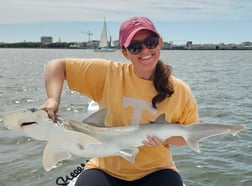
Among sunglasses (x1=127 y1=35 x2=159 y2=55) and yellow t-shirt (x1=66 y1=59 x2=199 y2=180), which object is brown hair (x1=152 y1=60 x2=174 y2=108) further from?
sunglasses (x1=127 y1=35 x2=159 y2=55)

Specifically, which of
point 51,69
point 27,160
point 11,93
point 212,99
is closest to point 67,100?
point 11,93

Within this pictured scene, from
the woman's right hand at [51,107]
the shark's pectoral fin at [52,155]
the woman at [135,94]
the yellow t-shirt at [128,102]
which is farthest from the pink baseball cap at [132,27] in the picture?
the shark's pectoral fin at [52,155]

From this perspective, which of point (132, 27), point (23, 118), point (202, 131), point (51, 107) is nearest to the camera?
Result: point (23, 118)

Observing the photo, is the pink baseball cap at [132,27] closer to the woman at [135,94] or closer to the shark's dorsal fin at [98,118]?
the woman at [135,94]

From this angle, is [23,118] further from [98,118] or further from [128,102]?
[128,102]

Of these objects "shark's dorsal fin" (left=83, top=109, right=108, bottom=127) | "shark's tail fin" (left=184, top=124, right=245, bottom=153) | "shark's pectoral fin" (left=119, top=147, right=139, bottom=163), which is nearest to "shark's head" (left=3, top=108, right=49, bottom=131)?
"shark's dorsal fin" (left=83, top=109, right=108, bottom=127)

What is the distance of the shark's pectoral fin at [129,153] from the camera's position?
129 inches

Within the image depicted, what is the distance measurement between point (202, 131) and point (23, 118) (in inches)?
51.2

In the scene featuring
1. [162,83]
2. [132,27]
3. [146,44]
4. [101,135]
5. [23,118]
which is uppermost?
[132,27]

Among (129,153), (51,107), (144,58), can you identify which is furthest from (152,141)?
(51,107)

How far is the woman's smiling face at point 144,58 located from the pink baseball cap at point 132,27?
31 mm

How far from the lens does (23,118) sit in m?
2.79

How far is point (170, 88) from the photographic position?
3537 mm

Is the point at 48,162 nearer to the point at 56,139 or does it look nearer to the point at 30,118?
the point at 56,139
